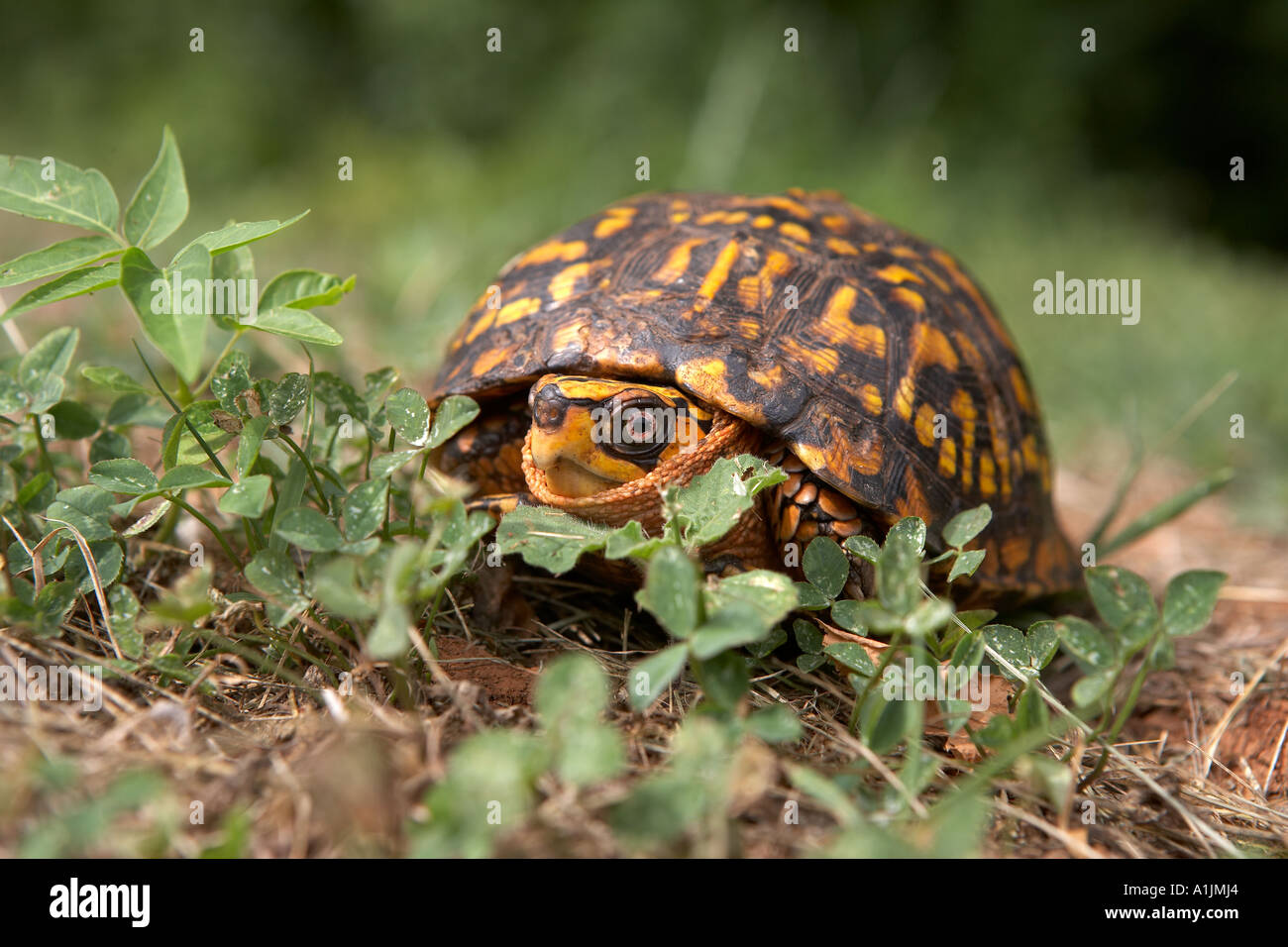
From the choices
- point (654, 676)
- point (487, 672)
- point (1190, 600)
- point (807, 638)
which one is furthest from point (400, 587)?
point (1190, 600)

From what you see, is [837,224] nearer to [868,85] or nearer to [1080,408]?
[1080,408]

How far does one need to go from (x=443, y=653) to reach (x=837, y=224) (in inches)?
61.2

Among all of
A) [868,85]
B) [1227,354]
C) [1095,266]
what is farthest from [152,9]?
[1227,354]

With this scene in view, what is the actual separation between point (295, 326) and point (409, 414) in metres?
0.27

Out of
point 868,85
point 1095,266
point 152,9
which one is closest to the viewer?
point 1095,266

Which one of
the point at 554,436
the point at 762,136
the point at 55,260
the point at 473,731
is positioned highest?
the point at 762,136

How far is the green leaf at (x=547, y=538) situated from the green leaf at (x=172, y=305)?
1.37 feet

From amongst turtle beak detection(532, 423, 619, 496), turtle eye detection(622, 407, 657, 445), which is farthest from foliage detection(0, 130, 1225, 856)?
turtle eye detection(622, 407, 657, 445)

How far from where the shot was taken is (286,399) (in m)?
1.72

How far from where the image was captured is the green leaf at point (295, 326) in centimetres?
154

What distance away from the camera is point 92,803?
3.54ft

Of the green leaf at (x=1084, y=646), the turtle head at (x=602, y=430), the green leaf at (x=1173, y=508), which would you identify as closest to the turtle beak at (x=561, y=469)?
the turtle head at (x=602, y=430)

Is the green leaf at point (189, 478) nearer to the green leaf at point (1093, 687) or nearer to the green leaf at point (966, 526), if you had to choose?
the green leaf at point (966, 526)

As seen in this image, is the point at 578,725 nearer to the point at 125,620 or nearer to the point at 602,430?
the point at 602,430
